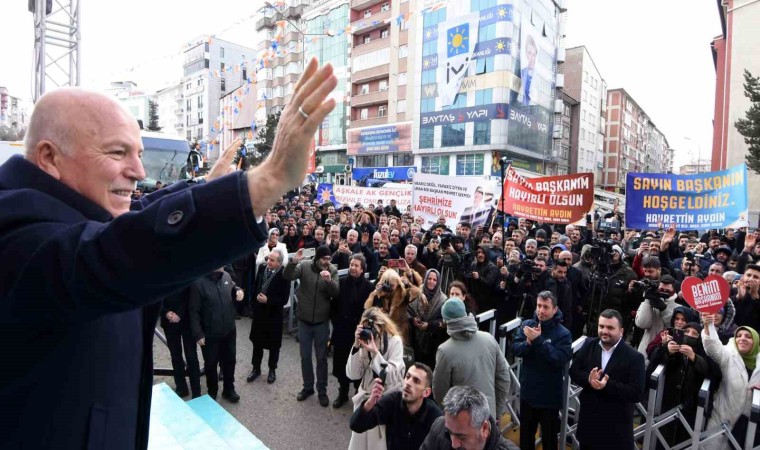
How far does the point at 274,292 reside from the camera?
6.79 metres

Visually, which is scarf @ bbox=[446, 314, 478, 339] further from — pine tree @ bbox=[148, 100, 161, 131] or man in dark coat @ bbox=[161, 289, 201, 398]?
pine tree @ bbox=[148, 100, 161, 131]

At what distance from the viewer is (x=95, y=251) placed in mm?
684

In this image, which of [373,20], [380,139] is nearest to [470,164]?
[380,139]

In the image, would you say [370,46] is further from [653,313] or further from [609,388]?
[609,388]

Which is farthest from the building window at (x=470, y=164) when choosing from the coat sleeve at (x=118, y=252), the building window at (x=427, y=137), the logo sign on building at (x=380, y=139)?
the coat sleeve at (x=118, y=252)

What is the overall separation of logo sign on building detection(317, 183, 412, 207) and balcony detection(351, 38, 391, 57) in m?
31.3

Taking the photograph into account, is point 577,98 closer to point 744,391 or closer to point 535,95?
point 535,95

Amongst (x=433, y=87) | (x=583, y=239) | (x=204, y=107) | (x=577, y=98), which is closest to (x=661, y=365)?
(x=583, y=239)

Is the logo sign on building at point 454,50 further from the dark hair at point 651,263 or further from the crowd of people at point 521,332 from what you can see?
the dark hair at point 651,263

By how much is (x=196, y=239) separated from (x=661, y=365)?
5135 millimetres

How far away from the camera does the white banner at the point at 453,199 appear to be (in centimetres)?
1146

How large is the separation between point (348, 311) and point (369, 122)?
42.6 m

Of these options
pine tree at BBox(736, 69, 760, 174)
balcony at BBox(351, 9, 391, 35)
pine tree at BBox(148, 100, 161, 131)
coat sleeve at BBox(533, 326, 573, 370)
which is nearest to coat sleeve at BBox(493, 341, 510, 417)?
coat sleeve at BBox(533, 326, 573, 370)

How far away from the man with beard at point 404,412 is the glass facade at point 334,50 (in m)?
46.4
